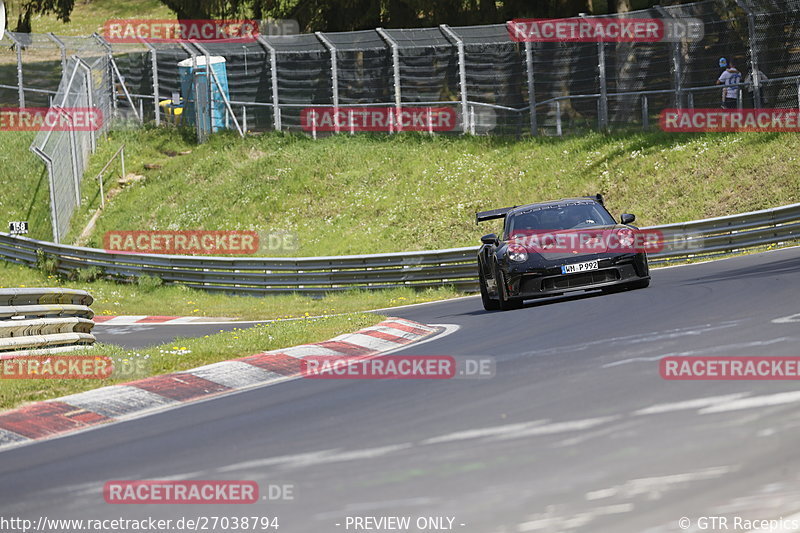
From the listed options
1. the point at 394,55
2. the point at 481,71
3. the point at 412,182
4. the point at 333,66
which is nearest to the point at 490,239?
the point at 412,182

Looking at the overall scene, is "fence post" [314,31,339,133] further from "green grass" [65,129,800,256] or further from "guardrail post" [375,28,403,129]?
"guardrail post" [375,28,403,129]

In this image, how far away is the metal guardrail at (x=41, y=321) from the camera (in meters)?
11.4

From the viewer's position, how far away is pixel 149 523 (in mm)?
4941

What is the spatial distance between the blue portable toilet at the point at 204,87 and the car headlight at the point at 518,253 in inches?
857

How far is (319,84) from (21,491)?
2707 centimetres

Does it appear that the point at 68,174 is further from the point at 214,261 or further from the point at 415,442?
the point at 415,442

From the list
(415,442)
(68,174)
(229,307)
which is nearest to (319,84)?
(68,174)

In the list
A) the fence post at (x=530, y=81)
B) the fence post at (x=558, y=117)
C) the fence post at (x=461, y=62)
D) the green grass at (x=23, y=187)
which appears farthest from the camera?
the green grass at (x=23, y=187)

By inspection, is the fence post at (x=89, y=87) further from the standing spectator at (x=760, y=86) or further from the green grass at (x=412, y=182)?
the standing spectator at (x=760, y=86)

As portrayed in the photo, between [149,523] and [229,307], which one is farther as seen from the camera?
[229,307]

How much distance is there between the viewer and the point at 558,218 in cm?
1462

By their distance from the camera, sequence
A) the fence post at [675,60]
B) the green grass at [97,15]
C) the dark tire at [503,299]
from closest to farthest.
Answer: the dark tire at [503,299], the fence post at [675,60], the green grass at [97,15]

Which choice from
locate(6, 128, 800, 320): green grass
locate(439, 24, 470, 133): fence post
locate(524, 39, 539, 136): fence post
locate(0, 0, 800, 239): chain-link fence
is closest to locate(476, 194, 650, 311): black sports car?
locate(6, 128, 800, 320): green grass

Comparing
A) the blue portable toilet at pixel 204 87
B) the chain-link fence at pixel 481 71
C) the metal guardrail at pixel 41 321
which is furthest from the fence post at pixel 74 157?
the metal guardrail at pixel 41 321
